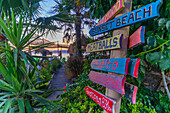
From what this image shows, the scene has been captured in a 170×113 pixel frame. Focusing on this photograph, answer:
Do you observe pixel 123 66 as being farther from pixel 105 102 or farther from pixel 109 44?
pixel 105 102

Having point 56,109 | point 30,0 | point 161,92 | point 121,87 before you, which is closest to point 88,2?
point 30,0

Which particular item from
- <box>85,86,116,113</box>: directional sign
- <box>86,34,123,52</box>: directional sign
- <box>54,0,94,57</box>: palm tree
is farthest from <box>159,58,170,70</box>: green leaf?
<box>54,0,94,57</box>: palm tree

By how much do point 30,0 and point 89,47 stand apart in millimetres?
1997

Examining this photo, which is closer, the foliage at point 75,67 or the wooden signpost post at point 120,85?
the wooden signpost post at point 120,85

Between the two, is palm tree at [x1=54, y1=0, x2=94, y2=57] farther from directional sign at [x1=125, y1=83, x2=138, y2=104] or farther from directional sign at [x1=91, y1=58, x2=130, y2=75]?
directional sign at [x1=125, y1=83, x2=138, y2=104]

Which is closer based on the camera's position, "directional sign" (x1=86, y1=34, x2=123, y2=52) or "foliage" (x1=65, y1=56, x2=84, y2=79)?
"directional sign" (x1=86, y1=34, x2=123, y2=52)

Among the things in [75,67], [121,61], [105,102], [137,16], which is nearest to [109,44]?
[121,61]

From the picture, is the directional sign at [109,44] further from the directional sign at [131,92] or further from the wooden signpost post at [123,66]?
the directional sign at [131,92]

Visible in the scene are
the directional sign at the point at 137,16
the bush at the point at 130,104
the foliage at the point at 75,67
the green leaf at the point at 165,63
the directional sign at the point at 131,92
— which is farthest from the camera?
the foliage at the point at 75,67

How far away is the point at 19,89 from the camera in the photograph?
1.38 metres

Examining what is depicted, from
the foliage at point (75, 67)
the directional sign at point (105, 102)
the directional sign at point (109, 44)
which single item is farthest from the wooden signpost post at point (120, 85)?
the foliage at point (75, 67)

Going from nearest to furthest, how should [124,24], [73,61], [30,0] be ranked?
1. [124,24]
2. [30,0]
3. [73,61]

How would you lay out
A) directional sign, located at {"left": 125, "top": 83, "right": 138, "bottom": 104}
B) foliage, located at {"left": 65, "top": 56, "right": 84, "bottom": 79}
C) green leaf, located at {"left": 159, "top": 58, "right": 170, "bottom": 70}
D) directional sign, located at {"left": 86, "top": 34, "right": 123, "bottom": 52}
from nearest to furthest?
directional sign, located at {"left": 125, "top": 83, "right": 138, "bottom": 104}
directional sign, located at {"left": 86, "top": 34, "right": 123, "bottom": 52}
green leaf, located at {"left": 159, "top": 58, "right": 170, "bottom": 70}
foliage, located at {"left": 65, "top": 56, "right": 84, "bottom": 79}

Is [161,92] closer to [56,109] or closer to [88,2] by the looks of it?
[56,109]
